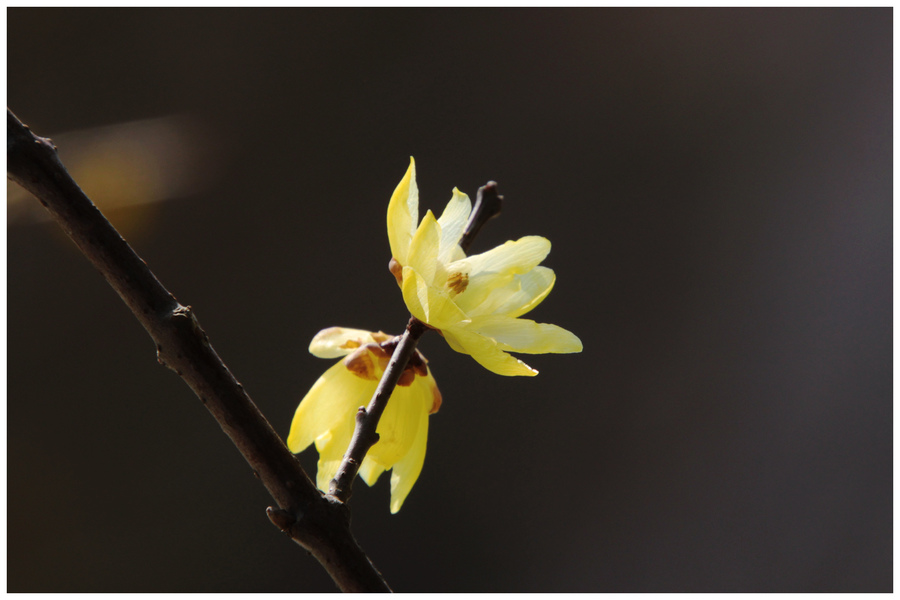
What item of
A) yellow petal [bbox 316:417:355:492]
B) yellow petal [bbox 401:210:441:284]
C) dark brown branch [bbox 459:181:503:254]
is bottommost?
yellow petal [bbox 316:417:355:492]

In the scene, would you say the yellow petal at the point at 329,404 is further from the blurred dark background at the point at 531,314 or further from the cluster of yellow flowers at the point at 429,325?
the blurred dark background at the point at 531,314

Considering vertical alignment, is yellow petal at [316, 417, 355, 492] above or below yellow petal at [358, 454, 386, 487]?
above

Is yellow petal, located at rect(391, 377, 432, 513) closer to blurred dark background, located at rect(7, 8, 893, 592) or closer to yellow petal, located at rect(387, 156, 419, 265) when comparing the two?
yellow petal, located at rect(387, 156, 419, 265)

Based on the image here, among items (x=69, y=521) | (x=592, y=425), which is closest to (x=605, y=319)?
(x=592, y=425)

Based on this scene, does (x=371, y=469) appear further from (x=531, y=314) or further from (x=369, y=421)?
(x=531, y=314)

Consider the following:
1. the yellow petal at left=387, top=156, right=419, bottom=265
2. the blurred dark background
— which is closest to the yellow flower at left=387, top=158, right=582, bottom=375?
the yellow petal at left=387, top=156, right=419, bottom=265

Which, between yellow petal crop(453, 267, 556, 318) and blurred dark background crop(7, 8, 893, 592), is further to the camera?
blurred dark background crop(7, 8, 893, 592)

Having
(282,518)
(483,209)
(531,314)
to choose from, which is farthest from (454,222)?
(531,314)

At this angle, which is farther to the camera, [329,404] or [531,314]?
[531,314]
